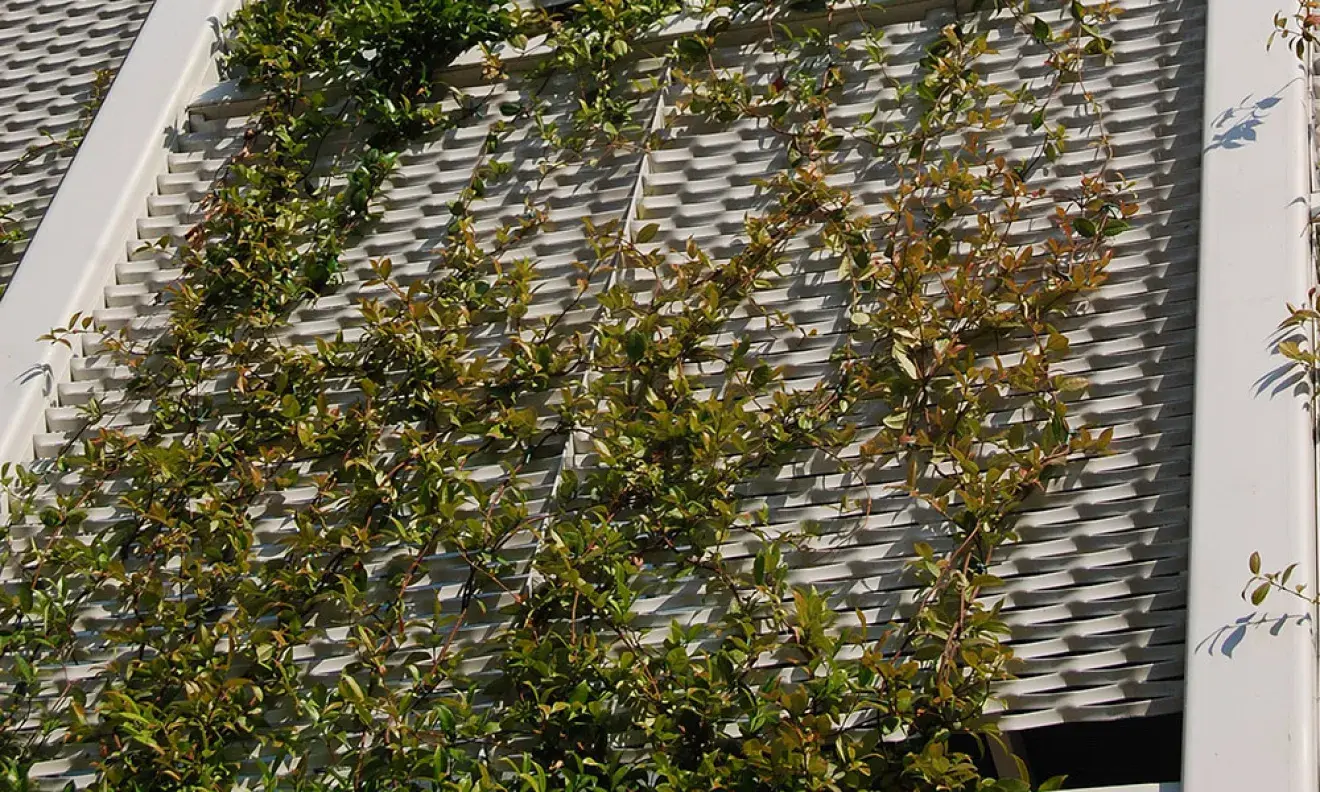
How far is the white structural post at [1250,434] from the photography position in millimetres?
2398

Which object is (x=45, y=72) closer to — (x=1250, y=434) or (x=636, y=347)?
(x=636, y=347)

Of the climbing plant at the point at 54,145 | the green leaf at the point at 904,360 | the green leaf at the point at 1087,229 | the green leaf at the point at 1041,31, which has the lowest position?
the green leaf at the point at 904,360

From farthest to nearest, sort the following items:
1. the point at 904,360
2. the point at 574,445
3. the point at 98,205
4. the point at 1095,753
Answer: the point at 1095,753 → the point at 98,205 → the point at 574,445 → the point at 904,360

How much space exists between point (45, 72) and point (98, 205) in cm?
104

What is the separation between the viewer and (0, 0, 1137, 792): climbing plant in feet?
9.16

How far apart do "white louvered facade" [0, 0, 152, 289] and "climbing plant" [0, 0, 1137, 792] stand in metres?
0.76

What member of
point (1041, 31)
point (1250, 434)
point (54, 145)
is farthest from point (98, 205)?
point (1250, 434)

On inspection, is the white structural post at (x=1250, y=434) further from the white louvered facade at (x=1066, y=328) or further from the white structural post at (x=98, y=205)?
the white structural post at (x=98, y=205)

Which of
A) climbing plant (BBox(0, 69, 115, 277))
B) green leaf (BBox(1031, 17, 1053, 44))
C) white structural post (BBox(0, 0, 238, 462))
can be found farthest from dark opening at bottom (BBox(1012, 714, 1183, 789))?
climbing plant (BBox(0, 69, 115, 277))

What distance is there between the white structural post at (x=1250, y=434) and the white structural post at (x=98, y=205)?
2.66 m

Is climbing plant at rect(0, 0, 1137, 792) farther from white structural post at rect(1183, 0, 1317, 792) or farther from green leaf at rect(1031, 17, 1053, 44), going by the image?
white structural post at rect(1183, 0, 1317, 792)

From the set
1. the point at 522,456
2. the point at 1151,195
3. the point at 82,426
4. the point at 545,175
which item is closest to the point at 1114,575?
the point at 1151,195

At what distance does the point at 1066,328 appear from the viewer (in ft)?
10.2

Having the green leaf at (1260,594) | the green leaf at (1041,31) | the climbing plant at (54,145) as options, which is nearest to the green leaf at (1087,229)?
the green leaf at (1041,31)
